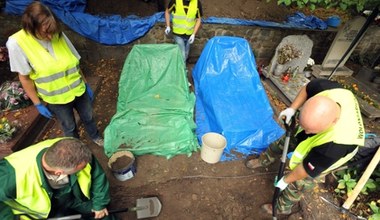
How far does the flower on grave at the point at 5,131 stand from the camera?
2.66m

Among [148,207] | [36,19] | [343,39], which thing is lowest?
[148,207]

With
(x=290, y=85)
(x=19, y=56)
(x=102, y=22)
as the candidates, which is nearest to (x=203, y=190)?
(x=19, y=56)

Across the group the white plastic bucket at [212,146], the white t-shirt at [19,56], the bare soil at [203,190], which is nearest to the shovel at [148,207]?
the bare soil at [203,190]

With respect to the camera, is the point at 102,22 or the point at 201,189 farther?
the point at 102,22

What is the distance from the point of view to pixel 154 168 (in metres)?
2.95

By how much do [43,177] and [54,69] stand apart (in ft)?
3.25

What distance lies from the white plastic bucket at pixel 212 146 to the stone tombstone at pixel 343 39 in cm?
359

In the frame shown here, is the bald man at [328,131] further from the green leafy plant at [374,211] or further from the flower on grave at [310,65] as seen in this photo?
the flower on grave at [310,65]

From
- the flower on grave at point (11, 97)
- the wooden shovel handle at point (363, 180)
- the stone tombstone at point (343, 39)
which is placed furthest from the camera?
the stone tombstone at point (343, 39)

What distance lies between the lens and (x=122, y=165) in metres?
2.76

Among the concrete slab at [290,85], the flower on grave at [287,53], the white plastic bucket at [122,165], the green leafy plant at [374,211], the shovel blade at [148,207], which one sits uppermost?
the flower on grave at [287,53]

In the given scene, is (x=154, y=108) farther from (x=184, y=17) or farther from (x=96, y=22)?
(x=96, y=22)

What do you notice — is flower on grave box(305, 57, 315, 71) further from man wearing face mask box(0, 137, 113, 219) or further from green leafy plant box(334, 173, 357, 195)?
man wearing face mask box(0, 137, 113, 219)

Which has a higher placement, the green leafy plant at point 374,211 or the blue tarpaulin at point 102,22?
the blue tarpaulin at point 102,22
